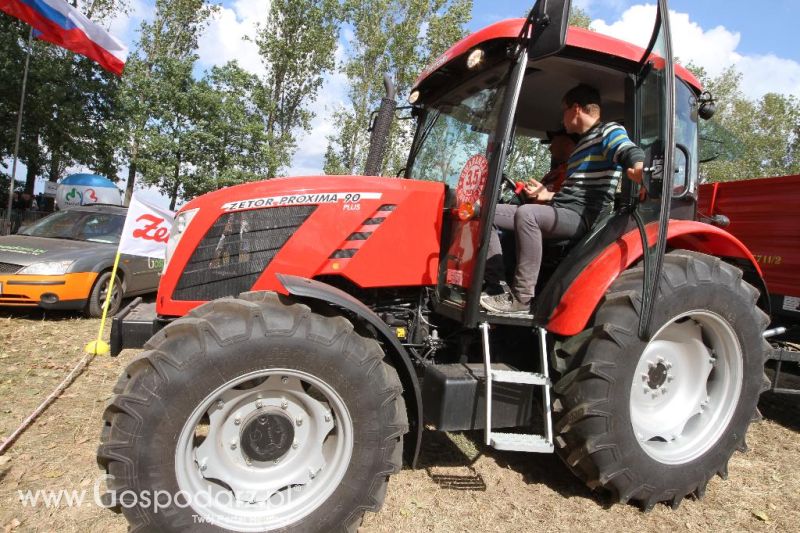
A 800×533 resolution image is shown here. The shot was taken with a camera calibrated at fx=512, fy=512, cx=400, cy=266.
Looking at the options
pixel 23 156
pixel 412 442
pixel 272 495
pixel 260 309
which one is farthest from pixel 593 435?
pixel 23 156

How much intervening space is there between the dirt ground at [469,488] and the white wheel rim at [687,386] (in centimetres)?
39

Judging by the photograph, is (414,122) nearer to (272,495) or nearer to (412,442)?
(412,442)

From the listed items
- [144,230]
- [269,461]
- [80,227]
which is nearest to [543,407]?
[269,461]

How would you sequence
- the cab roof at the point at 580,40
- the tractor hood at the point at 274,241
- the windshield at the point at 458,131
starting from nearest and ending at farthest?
the cab roof at the point at 580,40
the tractor hood at the point at 274,241
the windshield at the point at 458,131

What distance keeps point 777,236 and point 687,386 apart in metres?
2.54

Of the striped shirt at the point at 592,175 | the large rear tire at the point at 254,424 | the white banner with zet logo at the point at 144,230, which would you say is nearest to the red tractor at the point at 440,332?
the large rear tire at the point at 254,424

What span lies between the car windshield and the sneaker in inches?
274

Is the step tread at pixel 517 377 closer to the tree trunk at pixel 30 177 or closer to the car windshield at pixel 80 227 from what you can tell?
→ the car windshield at pixel 80 227

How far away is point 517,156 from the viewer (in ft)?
12.9

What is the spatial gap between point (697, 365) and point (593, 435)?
1.01 m

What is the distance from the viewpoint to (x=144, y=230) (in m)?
5.30

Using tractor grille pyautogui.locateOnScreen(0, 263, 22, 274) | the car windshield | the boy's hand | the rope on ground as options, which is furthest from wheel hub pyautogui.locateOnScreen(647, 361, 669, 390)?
the car windshield

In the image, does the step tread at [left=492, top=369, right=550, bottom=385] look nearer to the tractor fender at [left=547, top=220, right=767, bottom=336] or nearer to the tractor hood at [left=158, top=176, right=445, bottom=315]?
the tractor fender at [left=547, top=220, right=767, bottom=336]

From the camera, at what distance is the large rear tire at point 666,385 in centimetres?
270
